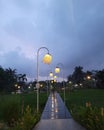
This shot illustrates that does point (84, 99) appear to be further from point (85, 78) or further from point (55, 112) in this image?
point (85, 78)

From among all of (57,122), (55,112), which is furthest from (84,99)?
(57,122)

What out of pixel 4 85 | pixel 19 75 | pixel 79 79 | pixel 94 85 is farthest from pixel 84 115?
pixel 19 75

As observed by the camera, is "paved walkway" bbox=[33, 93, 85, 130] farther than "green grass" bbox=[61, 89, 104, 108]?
No

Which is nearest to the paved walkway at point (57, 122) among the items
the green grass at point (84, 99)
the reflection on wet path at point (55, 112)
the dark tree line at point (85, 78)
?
the reflection on wet path at point (55, 112)

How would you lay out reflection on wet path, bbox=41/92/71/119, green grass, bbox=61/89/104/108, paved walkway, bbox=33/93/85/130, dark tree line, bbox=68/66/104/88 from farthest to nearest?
dark tree line, bbox=68/66/104/88 → green grass, bbox=61/89/104/108 → reflection on wet path, bbox=41/92/71/119 → paved walkway, bbox=33/93/85/130

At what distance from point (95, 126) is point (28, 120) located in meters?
2.96

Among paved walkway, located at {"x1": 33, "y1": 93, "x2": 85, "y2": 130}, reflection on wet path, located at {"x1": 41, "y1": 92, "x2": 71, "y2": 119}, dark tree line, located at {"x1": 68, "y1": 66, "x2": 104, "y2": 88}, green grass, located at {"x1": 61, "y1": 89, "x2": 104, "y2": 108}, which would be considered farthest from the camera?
dark tree line, located at {"x1": 68, "y1": 66, "x2": 104, "y2": 88}

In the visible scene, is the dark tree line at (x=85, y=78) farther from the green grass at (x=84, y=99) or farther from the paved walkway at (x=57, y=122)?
the paved walkway at (x=57, y=122)

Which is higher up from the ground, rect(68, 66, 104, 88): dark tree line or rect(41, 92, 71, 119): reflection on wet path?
rect(68, 66, 104, 88): dark tree line

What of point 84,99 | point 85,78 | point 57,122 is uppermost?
point 85,78

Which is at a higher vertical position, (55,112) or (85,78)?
(85,78)

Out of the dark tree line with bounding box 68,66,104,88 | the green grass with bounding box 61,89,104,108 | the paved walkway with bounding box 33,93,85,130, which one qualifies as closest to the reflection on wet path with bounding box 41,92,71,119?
the paved walkway with bounding box 33,93,85,130

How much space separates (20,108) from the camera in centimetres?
1633

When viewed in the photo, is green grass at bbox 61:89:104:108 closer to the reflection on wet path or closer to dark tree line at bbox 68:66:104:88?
the reflection on wet path
